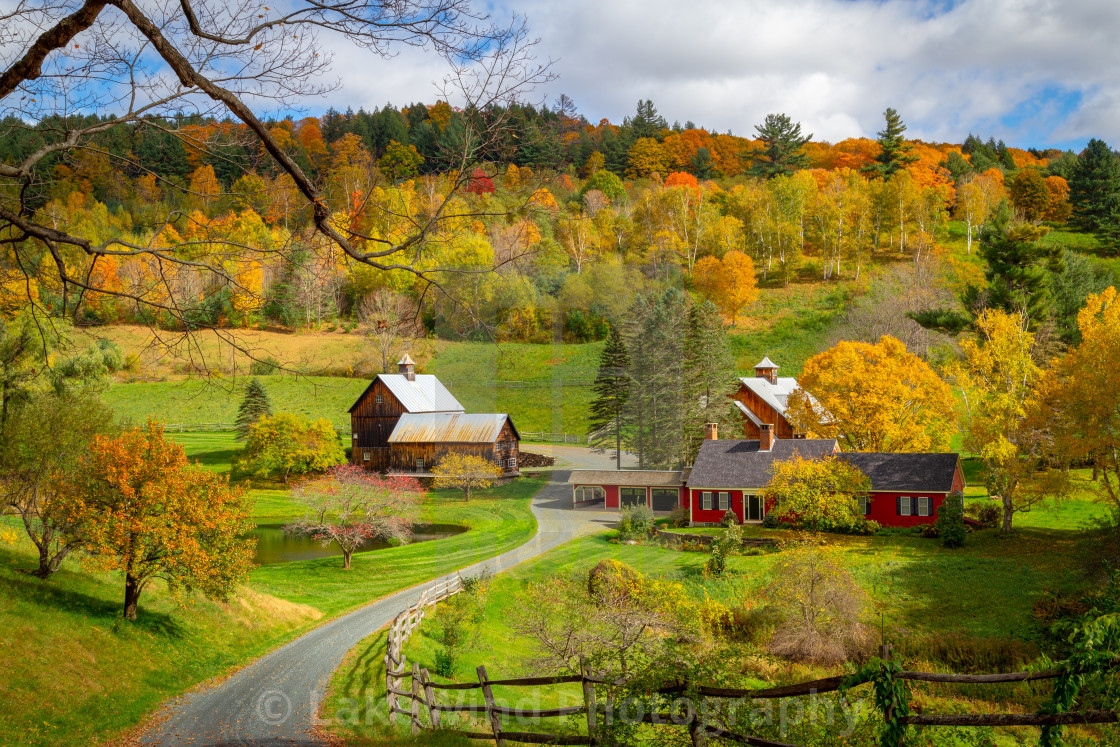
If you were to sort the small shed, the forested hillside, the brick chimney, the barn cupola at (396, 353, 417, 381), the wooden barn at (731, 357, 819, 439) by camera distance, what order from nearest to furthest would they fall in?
the forested hillside, the small shed, the brick chimney, the wooden barn at (731, 357, 819, 439), the barn cupola at (396, 353, 417, 381)

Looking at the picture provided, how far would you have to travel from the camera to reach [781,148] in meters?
87.6

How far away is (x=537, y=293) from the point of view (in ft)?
61.0

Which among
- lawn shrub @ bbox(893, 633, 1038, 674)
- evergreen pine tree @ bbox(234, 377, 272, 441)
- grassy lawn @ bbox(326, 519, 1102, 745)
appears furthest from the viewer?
evergreen pine tree @ bbox(234, 377, 272, 441)

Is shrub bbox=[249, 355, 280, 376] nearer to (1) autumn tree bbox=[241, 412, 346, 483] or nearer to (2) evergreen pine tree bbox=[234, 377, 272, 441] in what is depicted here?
(1) autumn tree bbox=[241, 412, 346, 483]

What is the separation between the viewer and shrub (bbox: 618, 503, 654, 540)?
1108 inches

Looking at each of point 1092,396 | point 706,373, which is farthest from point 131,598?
point 706,373

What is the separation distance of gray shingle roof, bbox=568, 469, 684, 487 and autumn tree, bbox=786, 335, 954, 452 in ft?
26.6

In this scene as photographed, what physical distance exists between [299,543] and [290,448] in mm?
10352

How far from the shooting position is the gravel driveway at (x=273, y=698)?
983cm

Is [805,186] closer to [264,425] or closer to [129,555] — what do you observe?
[264,425]

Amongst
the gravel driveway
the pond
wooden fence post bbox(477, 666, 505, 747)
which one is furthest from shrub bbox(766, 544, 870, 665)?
the pond

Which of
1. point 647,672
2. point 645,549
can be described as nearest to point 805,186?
point 645,549

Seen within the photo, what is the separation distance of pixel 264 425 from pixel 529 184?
3793cm

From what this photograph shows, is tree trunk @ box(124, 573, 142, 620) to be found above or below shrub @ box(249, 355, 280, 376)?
below
